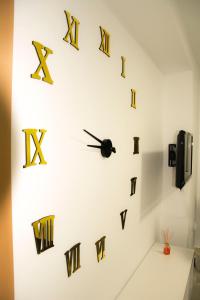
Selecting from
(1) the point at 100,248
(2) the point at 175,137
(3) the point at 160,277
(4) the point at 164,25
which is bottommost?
(3) the point at 160,277

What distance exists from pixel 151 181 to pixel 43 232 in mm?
1598

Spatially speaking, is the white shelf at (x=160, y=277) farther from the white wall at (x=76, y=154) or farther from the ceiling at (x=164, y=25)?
the ceiling at (x=164, y=25)

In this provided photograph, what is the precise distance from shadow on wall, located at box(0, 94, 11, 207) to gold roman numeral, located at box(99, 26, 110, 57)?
811mm

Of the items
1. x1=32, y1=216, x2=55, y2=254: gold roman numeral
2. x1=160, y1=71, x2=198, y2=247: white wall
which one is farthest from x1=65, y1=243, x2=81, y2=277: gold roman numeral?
x1=160, y1=71, x2=198, y2=247: white wall

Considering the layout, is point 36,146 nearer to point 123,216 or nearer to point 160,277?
point 123,216

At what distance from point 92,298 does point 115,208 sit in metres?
0.53

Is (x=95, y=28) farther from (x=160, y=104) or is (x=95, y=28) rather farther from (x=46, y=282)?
(x=160, y=104)

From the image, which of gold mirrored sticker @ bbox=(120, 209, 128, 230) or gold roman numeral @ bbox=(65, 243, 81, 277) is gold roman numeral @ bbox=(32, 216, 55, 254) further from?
gold mirrored sticker @ bbox=(120, 209, 128, 230)

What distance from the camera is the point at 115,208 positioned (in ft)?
5.12

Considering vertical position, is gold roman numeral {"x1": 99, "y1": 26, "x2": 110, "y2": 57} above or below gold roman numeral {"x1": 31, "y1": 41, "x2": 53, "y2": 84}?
above

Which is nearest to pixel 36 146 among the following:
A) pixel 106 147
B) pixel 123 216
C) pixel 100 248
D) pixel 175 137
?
pixel 106 147

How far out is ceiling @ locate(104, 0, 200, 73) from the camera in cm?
142

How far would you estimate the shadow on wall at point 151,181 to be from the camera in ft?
6.93

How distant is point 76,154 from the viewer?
112 cm
